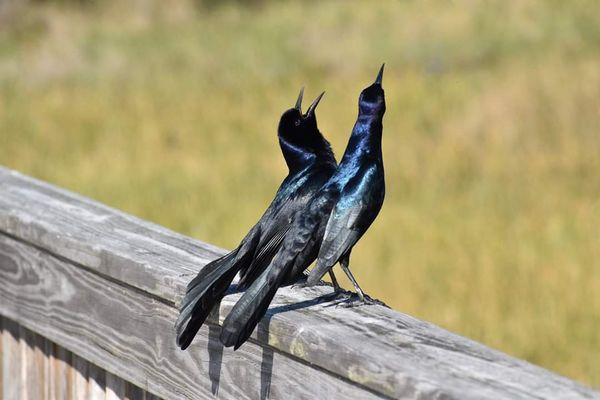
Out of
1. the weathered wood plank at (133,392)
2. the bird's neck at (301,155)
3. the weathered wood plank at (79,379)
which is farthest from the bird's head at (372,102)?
the weathered wood plank at (79,379)

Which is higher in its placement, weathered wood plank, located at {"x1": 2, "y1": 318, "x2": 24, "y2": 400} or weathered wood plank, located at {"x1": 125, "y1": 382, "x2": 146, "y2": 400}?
weathered wood plank, located at {"x1": 125, "y1": 382, "x2": 146, "y2": 400}

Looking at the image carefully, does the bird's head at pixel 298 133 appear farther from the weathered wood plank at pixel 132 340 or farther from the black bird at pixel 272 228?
the weathered wood plank at pixel 132 340

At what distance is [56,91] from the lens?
1322 cm

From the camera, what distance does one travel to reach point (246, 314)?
5.79 feet

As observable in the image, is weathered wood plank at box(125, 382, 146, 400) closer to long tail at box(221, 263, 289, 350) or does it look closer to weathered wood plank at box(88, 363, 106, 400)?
weathered wood plank at box(88, 363, 106, 400)

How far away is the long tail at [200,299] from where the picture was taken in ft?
6.12

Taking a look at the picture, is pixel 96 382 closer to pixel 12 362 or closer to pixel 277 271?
pixel 12 362

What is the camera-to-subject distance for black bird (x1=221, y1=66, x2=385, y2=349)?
183 centimetres

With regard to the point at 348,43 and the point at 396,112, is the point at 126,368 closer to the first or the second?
the point at 396,112

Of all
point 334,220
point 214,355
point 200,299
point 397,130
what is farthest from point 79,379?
point 397,130

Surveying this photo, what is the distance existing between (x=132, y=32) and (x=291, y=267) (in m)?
16.2

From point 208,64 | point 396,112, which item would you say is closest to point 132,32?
point 208,64

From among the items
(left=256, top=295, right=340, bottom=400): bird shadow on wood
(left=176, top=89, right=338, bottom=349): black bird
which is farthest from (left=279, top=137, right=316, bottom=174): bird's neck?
(left=256, top=295, right=340, bottom=400): bird shadow on wood

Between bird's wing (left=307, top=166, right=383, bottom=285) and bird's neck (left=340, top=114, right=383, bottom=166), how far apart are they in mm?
44
